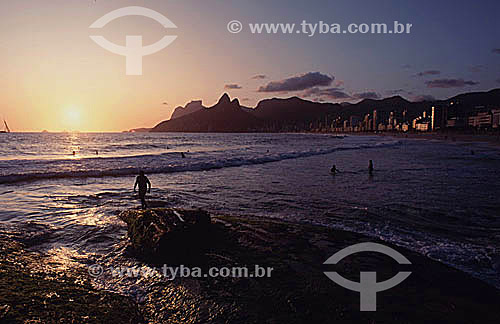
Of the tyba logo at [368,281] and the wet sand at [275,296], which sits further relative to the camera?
the tyba logo at [368,281]

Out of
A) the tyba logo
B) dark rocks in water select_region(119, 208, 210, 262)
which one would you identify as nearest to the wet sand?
the tyba logo

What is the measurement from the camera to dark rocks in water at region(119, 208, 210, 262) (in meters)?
7.47

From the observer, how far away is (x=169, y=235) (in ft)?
24.9

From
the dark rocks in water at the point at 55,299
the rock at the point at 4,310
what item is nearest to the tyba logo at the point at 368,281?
the dark rocks in water at the point at 55,299

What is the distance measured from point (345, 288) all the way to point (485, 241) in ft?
18.0

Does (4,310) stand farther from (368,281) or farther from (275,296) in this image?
(368,281)

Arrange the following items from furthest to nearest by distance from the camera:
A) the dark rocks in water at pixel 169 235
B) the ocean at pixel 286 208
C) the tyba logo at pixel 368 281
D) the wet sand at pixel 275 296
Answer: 1. the ocean at pixel 286 208
2. the dark rocks in water at pixel 169 235
3. the tyba logo at pixel 368 281
4. the wet sand at pixel 275 296

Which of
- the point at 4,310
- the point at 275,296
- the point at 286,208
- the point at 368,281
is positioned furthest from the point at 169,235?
the point at 286,208

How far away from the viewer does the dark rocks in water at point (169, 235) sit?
24.5 ft

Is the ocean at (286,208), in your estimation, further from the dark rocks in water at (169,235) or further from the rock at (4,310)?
the rock at (4,310)

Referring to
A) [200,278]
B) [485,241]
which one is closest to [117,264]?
[200,278]

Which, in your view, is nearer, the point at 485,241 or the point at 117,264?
the point at 117,264

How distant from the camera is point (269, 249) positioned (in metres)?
7.84

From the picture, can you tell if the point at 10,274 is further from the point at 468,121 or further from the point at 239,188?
the point at 468,121
